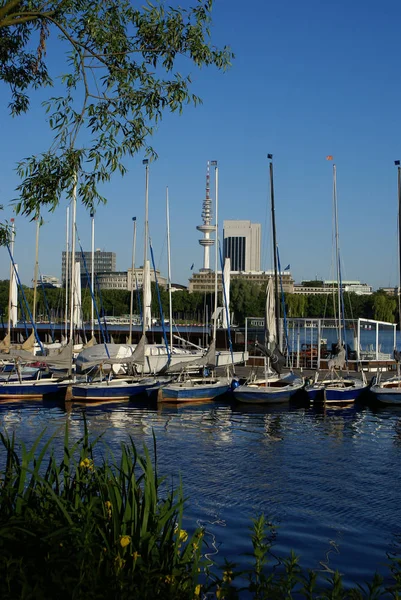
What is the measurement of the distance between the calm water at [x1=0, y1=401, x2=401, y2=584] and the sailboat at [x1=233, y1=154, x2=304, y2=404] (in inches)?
34.1

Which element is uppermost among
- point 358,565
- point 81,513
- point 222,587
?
point 81,513

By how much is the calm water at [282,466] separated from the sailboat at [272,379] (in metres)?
0.87

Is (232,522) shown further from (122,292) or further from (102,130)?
(122,292)

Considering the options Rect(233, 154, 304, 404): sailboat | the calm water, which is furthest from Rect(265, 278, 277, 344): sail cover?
the calm water

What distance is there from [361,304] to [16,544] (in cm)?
18077

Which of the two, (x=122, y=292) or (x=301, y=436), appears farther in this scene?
(x=122, y=292)

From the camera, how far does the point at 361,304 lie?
184 metres

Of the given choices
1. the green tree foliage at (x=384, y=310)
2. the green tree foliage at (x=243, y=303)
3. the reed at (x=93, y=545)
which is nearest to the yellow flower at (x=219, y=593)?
the reed at (x=93, y=545)

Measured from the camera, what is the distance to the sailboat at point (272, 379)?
3775 centimetres

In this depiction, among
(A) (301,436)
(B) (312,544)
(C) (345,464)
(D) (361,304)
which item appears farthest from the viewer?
(D) (361,304)

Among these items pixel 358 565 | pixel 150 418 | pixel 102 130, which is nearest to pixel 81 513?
pixel 102 130

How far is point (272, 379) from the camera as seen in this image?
39.8 meters

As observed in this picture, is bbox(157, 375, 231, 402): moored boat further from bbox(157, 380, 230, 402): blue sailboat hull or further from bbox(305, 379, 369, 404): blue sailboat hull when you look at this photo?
bbox(305, 379, 369, 404): blue sailboat hull

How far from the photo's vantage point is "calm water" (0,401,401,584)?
14875mm
